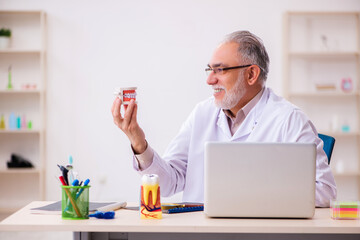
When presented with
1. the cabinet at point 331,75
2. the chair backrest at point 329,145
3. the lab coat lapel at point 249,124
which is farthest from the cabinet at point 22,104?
the chair backrest at point 329,145

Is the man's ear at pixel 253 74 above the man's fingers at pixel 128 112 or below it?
above

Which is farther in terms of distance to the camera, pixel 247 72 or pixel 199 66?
pixel 199 66

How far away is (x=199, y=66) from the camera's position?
218 inches

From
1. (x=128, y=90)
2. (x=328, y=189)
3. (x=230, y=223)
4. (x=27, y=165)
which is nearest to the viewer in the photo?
(x=230, y=223)

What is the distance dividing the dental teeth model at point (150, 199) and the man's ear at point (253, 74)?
0.87 meters

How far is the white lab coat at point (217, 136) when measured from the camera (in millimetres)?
2137

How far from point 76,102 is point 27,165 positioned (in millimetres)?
771

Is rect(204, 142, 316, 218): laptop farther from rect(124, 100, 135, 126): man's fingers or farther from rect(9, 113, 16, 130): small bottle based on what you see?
rect(9, 113, 16, 130): small bottle

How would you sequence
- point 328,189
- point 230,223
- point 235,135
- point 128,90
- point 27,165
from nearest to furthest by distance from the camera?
point 230,223, point 128,90, point 328,189, point 235,135, point 27,165

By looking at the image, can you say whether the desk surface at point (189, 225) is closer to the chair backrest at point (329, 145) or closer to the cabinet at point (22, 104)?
the chair backrest at point (329, 145)

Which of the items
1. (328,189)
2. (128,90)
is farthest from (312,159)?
(128,90)

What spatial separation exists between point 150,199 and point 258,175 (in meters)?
0.33

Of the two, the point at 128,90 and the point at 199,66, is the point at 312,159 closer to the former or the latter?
the point at 128,90

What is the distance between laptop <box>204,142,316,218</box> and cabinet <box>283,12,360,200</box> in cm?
408
